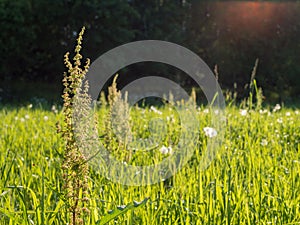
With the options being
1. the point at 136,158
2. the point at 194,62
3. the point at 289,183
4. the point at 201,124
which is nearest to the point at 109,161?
the point at 136,158

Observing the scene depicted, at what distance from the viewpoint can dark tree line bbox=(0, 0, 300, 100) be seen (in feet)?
46.0

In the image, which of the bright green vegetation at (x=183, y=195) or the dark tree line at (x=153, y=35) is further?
the dark tree line at (x=153, y=35)

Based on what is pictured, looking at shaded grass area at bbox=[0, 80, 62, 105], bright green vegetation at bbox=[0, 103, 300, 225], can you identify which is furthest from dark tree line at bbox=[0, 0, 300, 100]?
bright green vegetation at bbox=[0, 103, 300, 225]

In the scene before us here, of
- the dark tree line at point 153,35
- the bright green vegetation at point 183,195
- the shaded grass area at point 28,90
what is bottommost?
the bright green vegetation at point 183,195

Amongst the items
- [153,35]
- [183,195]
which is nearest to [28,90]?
[153,35]

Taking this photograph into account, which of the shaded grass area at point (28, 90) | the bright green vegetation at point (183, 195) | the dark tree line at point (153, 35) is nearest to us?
the bright green vegetation at point (183, 195)

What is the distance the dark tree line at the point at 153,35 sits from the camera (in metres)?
14.0

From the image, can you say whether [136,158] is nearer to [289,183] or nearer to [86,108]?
[289,183]

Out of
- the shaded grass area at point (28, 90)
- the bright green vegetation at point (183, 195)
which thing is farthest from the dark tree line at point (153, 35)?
the bright green vegetation at point (183, 195)

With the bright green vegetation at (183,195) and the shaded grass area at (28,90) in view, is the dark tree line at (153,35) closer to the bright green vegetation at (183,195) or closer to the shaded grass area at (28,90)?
the shaded grass area at (28,90)

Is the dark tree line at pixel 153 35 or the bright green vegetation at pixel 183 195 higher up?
the dark tree line at pixel 153 35

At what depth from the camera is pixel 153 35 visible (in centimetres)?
1508

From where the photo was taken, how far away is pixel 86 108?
1.42 meters

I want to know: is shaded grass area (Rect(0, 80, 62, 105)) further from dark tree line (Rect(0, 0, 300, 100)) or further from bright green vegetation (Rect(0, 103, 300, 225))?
bright green vegetation (Rect(0, 103, 300, 225))
